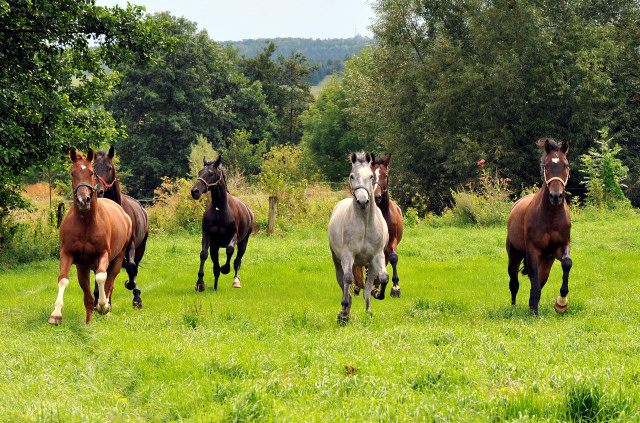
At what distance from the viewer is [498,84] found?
34406 millimetres

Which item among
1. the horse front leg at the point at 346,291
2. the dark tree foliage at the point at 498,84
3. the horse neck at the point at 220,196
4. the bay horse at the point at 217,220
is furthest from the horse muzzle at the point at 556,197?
the dark tree foliage at the point at 498,84

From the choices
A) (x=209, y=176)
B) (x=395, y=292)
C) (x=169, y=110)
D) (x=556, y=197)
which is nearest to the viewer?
(x=556, y=197)

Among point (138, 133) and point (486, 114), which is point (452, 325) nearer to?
point (486, 114)

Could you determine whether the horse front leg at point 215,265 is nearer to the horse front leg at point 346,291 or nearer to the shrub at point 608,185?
the horse front leg at point 346,291

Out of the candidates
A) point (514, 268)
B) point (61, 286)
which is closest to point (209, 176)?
point (61, 286)

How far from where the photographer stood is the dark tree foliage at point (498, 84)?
33.4 meters

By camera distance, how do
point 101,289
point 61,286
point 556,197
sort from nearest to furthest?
point 61,286 < point 101,289 < point 556,197

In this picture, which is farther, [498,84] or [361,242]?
[498,84]

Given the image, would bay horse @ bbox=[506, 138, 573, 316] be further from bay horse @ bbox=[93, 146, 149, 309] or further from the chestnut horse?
bay horse @ bbox=[93, 146, 149, 309]

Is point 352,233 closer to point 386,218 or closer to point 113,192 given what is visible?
point 386,218

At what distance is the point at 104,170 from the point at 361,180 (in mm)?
5230

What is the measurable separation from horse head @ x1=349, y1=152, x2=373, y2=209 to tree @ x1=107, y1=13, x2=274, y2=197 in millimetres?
48080

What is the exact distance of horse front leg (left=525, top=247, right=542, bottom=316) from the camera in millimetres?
9359

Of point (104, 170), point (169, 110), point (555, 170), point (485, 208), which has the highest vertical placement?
point (169, 110)
